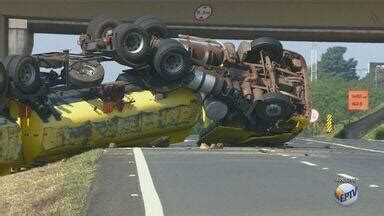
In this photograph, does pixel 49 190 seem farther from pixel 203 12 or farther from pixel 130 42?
pixel 203 12

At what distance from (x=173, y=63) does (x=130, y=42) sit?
1209 millimetres

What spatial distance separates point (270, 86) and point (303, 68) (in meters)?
1.50

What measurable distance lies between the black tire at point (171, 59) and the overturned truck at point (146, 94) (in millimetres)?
25

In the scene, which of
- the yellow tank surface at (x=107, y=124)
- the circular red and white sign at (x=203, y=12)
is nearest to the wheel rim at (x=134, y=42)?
Answer: the yellow tank surface at (x=107, y=124)

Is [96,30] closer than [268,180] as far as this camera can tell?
No

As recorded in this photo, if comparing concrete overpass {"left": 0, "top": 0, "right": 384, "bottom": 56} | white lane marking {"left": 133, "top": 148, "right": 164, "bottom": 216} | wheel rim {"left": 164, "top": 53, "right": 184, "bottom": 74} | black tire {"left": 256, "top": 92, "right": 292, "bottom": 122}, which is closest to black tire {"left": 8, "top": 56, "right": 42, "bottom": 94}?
white lane marking {"left": 133, "top": 148, "right": 164, "bottom": 216}

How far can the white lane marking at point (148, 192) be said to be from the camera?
7.40 meters

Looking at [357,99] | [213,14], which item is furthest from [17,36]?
[357,99]

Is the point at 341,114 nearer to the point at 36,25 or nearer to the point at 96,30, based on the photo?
the point at 36,25

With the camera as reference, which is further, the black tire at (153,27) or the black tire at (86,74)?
the black tire at (153,27)

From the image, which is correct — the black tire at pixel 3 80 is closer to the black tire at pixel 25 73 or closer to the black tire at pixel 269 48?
the black tire at pixel 25 73

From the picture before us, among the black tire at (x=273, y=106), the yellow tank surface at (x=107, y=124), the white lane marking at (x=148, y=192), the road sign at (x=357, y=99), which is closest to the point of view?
the white lane marking at (x=148, y=192)

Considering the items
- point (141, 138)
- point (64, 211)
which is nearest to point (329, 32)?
point (141, 138)

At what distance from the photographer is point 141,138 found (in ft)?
58.3
